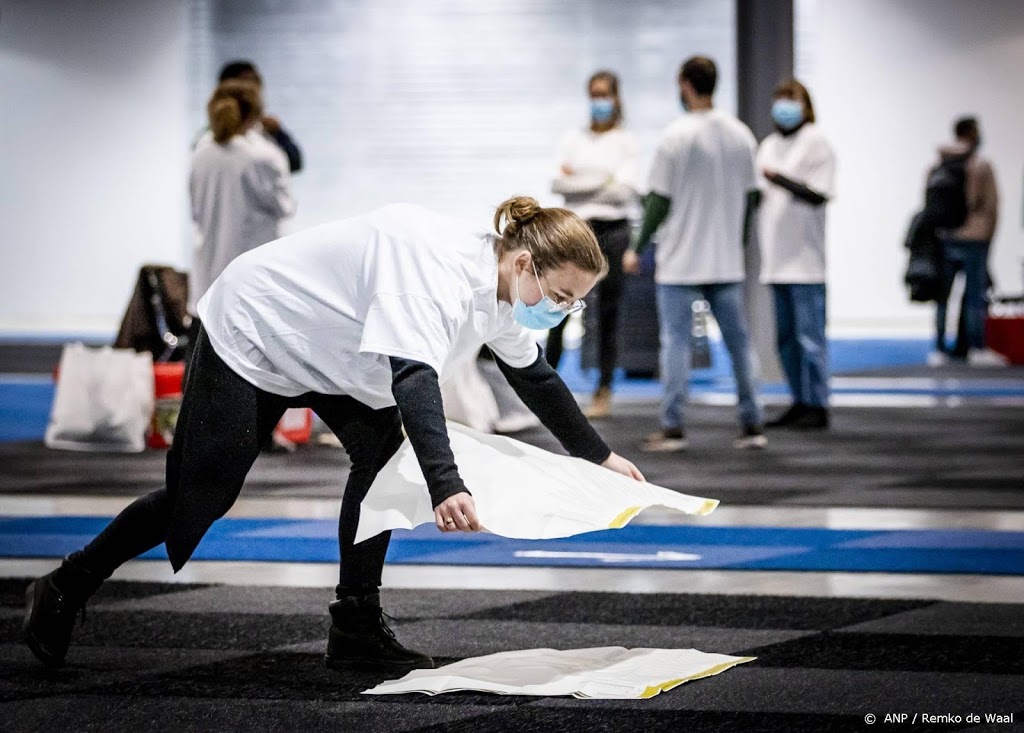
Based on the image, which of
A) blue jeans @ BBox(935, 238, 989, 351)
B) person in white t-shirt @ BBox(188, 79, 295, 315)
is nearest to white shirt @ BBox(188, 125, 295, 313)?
person in white t-shirt @ BBox(188, 79, 295, 315)

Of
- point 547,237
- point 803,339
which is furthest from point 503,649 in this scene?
point 803,339

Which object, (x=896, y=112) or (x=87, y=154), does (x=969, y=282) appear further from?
(x=87, y=154)

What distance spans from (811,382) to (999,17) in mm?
9331

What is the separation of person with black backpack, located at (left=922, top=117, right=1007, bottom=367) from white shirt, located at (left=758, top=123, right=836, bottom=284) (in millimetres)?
4569

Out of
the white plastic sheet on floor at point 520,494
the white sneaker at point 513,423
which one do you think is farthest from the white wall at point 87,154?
the white plastic sheet on floor at point 520,494

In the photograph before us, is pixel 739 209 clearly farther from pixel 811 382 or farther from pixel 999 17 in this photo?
pixel 999 17

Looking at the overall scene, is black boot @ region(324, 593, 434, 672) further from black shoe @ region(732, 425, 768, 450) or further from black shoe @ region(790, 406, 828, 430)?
black shoe @ region(790, 406, 828, 430)

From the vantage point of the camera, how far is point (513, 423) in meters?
7.13

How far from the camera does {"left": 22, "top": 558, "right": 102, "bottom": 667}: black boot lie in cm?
319

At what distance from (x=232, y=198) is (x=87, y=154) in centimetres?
1108

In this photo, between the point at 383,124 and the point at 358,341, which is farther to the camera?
the point at 383,124

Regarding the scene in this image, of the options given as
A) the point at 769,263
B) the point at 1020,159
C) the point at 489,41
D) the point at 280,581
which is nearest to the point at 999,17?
the point at 1020,159

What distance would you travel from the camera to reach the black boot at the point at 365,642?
3.18 m

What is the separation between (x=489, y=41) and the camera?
15.6 m
